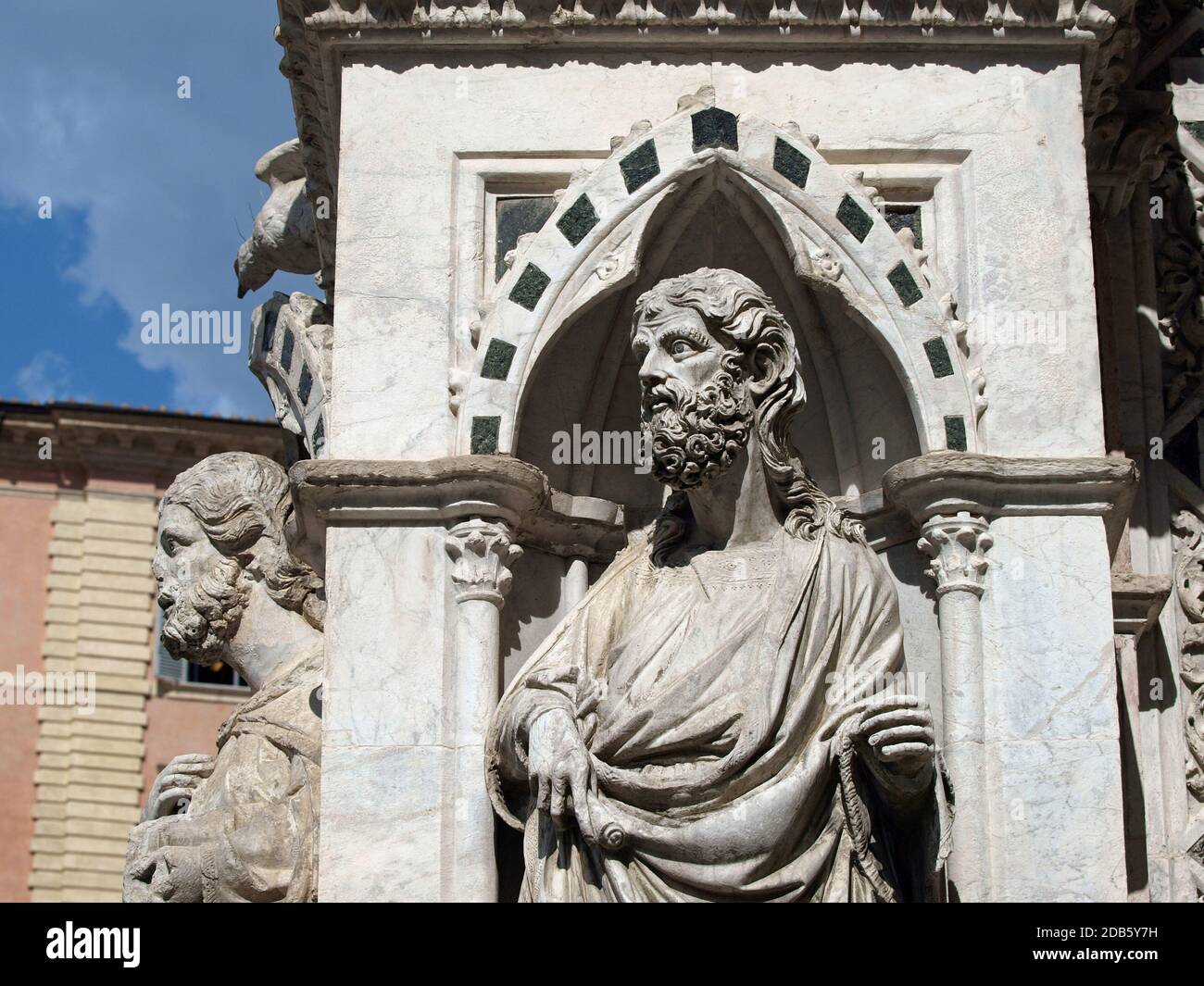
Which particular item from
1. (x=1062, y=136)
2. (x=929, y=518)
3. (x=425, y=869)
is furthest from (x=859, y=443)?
(x=425, y=869)

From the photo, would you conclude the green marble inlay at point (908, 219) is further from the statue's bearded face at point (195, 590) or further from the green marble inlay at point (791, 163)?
the statue's bearded face at point (195, 590)

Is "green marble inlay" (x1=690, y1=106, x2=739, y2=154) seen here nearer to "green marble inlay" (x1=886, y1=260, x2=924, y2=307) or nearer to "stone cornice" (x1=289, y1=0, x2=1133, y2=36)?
"stone cornice" (x1=289, y1=0, x2=1133, y2=36)

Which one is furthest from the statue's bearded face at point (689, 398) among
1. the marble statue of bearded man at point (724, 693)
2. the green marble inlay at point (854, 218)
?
the green marble inlay at point (854, 218)

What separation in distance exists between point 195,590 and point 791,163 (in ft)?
10.4

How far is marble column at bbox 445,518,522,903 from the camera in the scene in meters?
9.76

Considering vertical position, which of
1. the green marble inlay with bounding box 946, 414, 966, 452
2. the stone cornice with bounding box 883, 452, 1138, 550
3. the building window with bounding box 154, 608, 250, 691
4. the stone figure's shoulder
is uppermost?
the building window with bounding box 154, 608, 250, 691

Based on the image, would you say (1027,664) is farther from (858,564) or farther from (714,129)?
(714,129)

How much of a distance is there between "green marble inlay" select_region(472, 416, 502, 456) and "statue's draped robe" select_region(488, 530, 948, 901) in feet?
2.56

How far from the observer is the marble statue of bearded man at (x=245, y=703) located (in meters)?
10.6

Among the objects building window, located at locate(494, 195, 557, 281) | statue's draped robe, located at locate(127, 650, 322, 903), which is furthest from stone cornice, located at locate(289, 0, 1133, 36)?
statue's draped robe, located at locate(127, 650, 322, 903)

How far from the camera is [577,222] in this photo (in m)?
10.5

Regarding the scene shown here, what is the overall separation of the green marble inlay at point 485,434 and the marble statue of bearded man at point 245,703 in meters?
1.49

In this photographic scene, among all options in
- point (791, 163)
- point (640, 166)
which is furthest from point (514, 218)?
point (791, 163)
